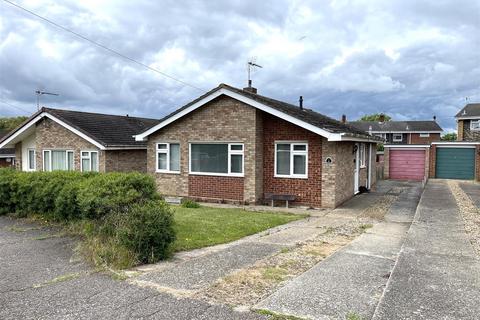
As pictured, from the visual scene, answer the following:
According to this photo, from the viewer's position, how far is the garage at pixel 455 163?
27469 millimetres

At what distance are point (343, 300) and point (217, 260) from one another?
8.44 feet

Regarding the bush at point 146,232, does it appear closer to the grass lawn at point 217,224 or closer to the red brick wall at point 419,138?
the grass lawn at point 217,224

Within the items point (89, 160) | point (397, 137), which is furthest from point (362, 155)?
point (397, 137)

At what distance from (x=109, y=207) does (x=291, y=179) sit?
26.1 feet

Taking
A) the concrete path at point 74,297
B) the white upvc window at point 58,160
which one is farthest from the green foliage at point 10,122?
the concrete path at point 74,297

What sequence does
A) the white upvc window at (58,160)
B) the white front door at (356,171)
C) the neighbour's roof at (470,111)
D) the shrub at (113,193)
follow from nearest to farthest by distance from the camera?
the shrub at (113,193) → the white front door at (356,171) → the white upvc window at (58,160) → the neighbour's roof at (470,111)

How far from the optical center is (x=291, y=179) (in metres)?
14.3

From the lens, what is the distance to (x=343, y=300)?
16.1 feet

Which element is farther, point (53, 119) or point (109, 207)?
point (53, 119)

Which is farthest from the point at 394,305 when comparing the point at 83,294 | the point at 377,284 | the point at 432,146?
the point at 432,146

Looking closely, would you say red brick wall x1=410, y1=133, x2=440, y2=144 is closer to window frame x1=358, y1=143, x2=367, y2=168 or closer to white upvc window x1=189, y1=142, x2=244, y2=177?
window frame x1=358, y1=143, x2=367, y2=168

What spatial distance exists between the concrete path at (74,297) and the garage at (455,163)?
26.9 m

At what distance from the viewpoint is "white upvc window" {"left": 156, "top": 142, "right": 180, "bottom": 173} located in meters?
16.3

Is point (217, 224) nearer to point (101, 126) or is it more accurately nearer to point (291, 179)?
point (291, 179)
